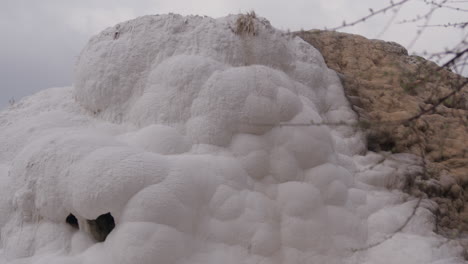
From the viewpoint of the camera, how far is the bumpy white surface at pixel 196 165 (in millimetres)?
3418

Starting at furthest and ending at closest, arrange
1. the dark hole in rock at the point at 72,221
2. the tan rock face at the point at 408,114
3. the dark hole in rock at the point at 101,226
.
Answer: the tan rock face at the point at 408,114 → the dark hole in rock at the point at 72,221 → the dark hole in rock at the point at 101,226

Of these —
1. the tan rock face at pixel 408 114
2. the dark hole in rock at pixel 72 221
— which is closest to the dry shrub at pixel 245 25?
the tan rock face at pixel 408 114

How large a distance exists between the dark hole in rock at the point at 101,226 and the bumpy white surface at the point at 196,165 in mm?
69

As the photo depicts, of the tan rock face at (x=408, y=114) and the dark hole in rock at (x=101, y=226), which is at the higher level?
the tan rock face at (x=408, y=114)

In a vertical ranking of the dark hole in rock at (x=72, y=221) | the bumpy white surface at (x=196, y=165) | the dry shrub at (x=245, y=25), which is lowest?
the dark hole in rock at (x=72, y=221)

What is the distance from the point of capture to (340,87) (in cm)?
516

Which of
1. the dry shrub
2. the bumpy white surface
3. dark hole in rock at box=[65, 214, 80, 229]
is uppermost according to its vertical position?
the dry shrub

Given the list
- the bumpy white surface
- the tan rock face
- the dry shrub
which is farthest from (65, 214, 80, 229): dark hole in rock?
the tan rock face

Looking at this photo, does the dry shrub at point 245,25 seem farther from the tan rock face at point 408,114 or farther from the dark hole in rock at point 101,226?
the dark hole in rock at point 101,226

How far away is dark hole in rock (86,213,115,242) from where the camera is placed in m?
3.59

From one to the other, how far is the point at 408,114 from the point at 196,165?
7.93 ft

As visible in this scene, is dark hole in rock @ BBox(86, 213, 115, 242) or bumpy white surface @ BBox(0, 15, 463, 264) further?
dark hole in rock @ BBox(86, 213, 115, 242)

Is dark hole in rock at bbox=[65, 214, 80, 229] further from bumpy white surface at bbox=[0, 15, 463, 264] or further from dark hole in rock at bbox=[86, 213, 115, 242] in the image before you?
dark hole in rock at bbox=[86, 213, 115, 242]

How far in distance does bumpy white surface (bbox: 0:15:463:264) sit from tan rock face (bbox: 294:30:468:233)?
0.30 m
